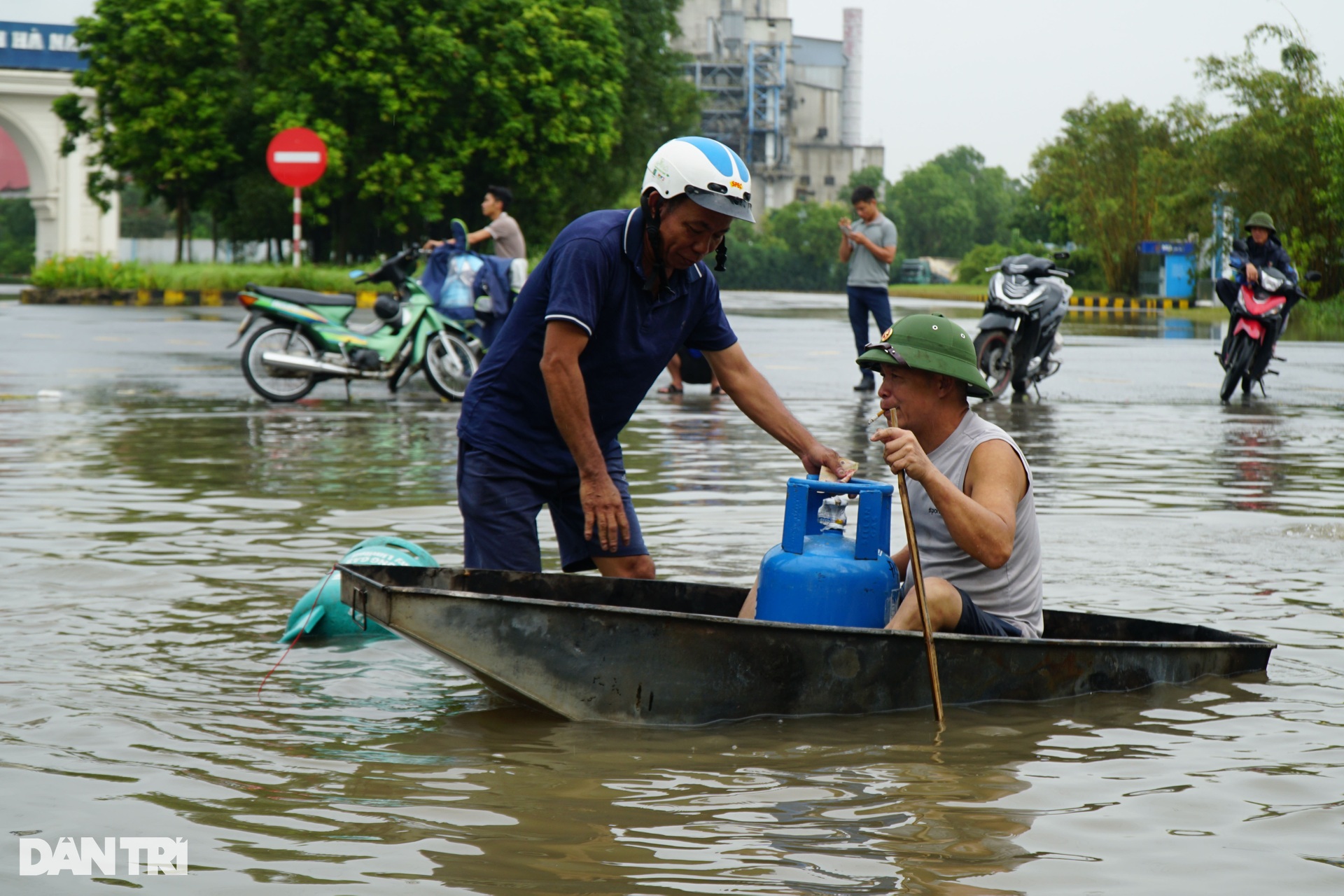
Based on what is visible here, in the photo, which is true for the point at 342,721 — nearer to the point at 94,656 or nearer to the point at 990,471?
the point at 94,656

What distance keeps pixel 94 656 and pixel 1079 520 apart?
5.31 metres

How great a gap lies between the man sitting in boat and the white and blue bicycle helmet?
2.04 ft

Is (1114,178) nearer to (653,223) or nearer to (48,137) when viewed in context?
(48,137)

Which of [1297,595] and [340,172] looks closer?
[1297,595]

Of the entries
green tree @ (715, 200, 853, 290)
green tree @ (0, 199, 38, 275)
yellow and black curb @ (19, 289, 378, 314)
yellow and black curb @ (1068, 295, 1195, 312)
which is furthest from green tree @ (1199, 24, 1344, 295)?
green tree @ (0, 199, 38, 275)

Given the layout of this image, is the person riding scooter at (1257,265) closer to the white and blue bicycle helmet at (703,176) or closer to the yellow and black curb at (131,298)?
the white and blue bicycle helmet at (703,176)

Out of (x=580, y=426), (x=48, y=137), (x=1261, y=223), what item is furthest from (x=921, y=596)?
(x=48, y=137)

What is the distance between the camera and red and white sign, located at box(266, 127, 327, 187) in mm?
34406

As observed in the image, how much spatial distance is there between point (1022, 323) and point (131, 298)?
24382 millimetres

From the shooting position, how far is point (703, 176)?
15.1 feet

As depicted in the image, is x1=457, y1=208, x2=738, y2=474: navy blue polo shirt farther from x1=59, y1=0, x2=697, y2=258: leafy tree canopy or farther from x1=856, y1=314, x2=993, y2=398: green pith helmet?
x1=59, y1=0, x2=697, y2=258: leafy tree canopy

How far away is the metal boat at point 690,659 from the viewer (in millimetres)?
4531

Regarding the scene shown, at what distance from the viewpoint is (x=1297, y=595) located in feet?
21.9

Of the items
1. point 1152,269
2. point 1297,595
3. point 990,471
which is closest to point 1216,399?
point 1297,595
